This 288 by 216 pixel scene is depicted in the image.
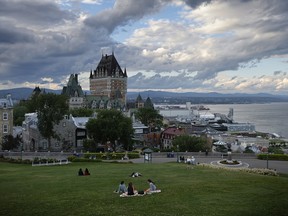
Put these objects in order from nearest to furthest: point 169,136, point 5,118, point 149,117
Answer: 1. point 5,118
2. point 169,136
3. point 149,117

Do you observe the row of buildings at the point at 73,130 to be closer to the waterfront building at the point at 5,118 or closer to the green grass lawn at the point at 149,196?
the waterfront building at the point at 5,118

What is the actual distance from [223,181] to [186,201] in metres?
7.06

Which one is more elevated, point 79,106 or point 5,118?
point 79,106

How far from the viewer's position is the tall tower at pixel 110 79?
187 meters

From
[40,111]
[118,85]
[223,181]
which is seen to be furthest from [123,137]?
[118,85]

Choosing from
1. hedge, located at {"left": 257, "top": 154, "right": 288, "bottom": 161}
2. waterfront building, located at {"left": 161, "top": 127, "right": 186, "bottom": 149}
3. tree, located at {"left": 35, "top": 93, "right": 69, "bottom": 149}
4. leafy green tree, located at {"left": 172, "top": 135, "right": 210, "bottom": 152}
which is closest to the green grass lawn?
hedge, located at {"left": 257, "top": 154, "right": 288, "bottom": 161}

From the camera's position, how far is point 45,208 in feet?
58.9

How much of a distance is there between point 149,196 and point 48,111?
150ft

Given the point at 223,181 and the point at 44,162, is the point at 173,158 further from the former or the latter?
the point at 223,181

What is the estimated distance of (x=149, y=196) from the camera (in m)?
20.5

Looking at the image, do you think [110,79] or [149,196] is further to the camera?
[110,79]

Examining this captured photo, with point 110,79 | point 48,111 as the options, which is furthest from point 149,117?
point 110,79

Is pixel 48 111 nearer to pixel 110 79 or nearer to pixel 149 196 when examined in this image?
pixel 149 196

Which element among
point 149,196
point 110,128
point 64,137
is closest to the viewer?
point 149,196
